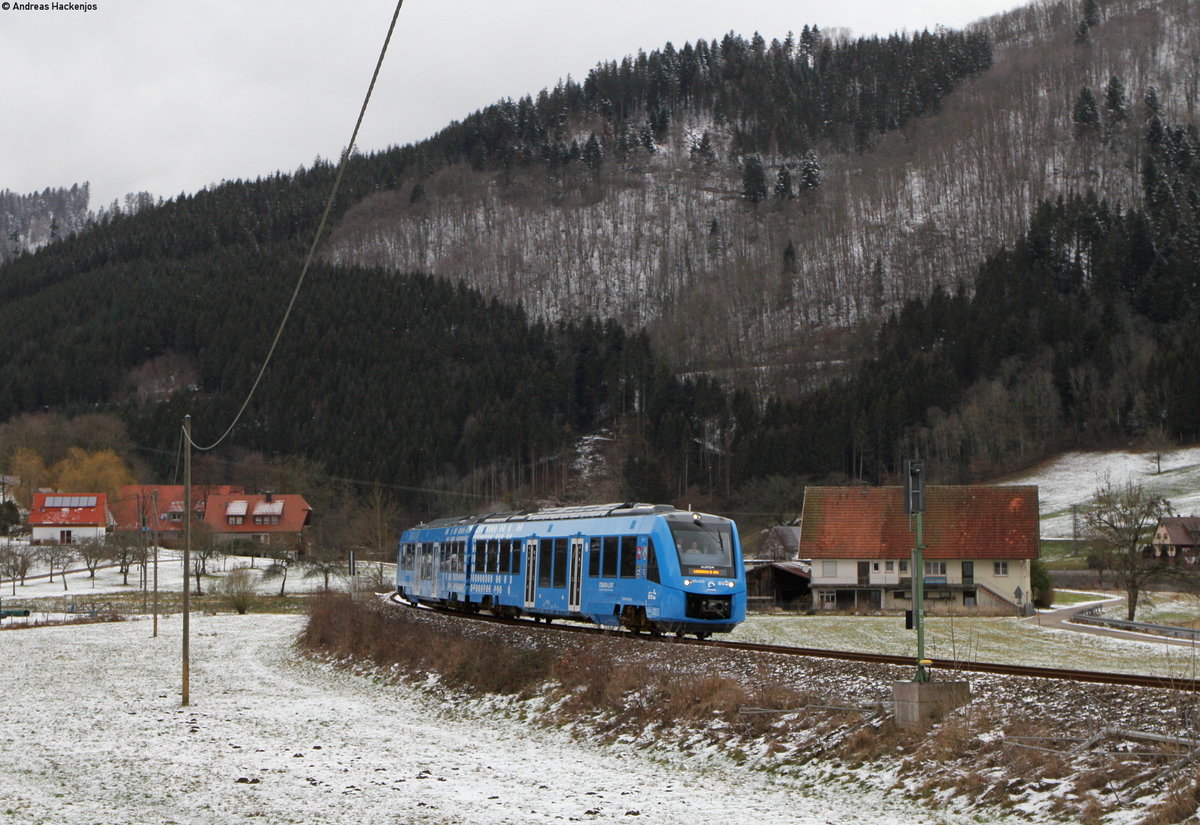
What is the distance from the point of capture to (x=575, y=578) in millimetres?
33625

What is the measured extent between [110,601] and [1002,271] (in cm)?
14072

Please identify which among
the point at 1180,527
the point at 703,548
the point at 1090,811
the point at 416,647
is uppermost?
the point at 703,548

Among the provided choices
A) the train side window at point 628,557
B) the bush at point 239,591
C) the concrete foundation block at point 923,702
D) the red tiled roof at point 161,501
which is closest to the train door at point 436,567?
the train side window at point 628,557

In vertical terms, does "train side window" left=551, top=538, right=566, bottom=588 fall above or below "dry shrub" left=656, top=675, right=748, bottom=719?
above

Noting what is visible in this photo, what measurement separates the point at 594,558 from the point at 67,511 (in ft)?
341

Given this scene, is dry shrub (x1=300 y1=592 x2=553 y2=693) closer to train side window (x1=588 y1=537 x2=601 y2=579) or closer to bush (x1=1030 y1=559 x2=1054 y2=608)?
train side window (x1=588 y1=537 x2=601 y2=579)

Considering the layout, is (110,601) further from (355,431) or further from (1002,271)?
(1002,271)

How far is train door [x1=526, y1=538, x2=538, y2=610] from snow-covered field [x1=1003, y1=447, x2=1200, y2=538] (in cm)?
8449

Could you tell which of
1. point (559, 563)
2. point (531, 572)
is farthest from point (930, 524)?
point (559, 563)

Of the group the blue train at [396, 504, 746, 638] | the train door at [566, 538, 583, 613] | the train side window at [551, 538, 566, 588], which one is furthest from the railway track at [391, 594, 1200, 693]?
the train side window at [551, 538, 566, 588]

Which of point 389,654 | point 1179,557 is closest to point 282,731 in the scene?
point 389,654

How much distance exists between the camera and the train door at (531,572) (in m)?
36.0

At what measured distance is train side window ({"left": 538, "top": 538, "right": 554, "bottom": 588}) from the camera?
35062 millimetres

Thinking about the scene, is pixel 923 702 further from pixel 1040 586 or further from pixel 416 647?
pixel 1040 586
